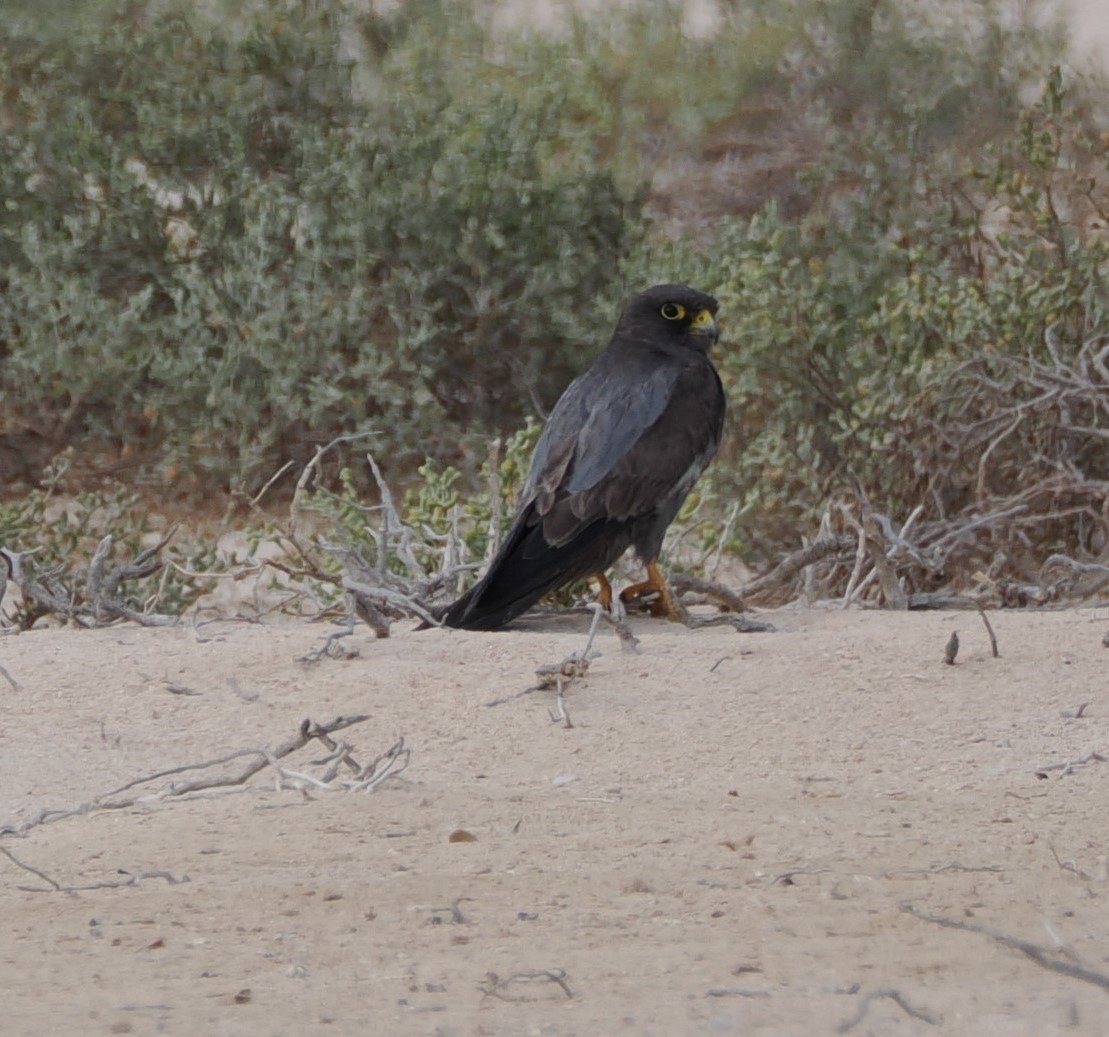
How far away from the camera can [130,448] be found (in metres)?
9.12

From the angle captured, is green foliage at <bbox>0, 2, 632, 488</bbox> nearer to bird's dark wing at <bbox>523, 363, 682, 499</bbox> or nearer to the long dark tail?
bird's dark wing at <bbox>523, 363, 682, 499</bbox>

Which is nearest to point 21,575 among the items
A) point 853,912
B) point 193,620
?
point 193,620

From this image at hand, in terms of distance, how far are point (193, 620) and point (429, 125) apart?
4.95m

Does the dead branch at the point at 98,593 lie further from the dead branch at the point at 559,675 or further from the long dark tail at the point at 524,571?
the dead branch at the point at 559,675

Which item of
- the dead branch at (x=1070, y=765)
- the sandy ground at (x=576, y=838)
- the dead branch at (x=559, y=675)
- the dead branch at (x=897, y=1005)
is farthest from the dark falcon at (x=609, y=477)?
the dead branch at (x=897, y=1005)

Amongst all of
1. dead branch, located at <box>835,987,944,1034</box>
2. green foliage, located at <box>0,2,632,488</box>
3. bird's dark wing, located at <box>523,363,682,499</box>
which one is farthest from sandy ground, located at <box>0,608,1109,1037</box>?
green foliage, located at <box>0,2,632,488</box>

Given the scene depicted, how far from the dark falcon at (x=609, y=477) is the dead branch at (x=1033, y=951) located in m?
2.21

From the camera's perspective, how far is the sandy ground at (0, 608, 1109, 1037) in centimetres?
240

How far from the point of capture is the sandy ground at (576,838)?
2.40 m

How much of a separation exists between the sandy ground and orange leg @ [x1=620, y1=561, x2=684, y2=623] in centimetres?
26

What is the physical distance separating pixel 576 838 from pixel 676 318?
8.48 feet

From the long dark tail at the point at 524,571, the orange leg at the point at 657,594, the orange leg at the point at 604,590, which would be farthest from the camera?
the orange leg at the point at 604,590

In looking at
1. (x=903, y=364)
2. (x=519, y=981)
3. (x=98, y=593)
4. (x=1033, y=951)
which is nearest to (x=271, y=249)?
(x=903, y=364)

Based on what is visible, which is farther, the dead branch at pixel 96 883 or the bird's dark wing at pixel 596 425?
the bird's dark wing at pixel 596 425
